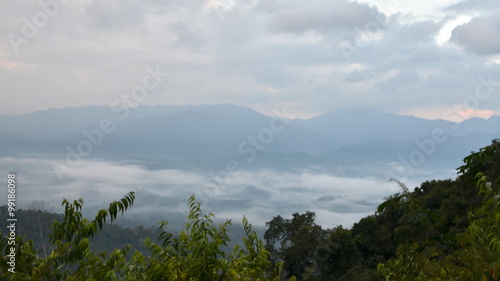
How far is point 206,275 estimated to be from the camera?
6.35 meters

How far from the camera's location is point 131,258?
21.9ft

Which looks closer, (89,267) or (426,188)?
(89,267)

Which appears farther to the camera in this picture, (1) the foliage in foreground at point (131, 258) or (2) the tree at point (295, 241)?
(2) the tree at point (295, 241)

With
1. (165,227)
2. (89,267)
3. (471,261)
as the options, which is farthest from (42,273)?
(471,261)

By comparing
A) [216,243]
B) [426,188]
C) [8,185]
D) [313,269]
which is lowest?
[313,269]

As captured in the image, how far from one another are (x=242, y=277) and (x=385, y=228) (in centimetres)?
3073

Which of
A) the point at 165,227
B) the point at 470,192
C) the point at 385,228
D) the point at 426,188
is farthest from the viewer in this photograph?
the point at 426,188

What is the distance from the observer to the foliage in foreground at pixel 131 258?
6289 millimetres

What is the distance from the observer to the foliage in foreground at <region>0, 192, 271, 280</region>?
6.29 meters

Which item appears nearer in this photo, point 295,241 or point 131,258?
point 131,258

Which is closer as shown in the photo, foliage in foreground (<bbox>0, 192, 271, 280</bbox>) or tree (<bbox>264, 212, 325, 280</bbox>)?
foliage in foreground (<bbox>0, 192, 271, 280</bbox>)

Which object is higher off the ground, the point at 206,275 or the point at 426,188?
the point at 426,188

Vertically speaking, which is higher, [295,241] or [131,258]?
[131,258]

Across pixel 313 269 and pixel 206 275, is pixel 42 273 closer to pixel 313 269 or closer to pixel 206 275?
pixel 206 275
